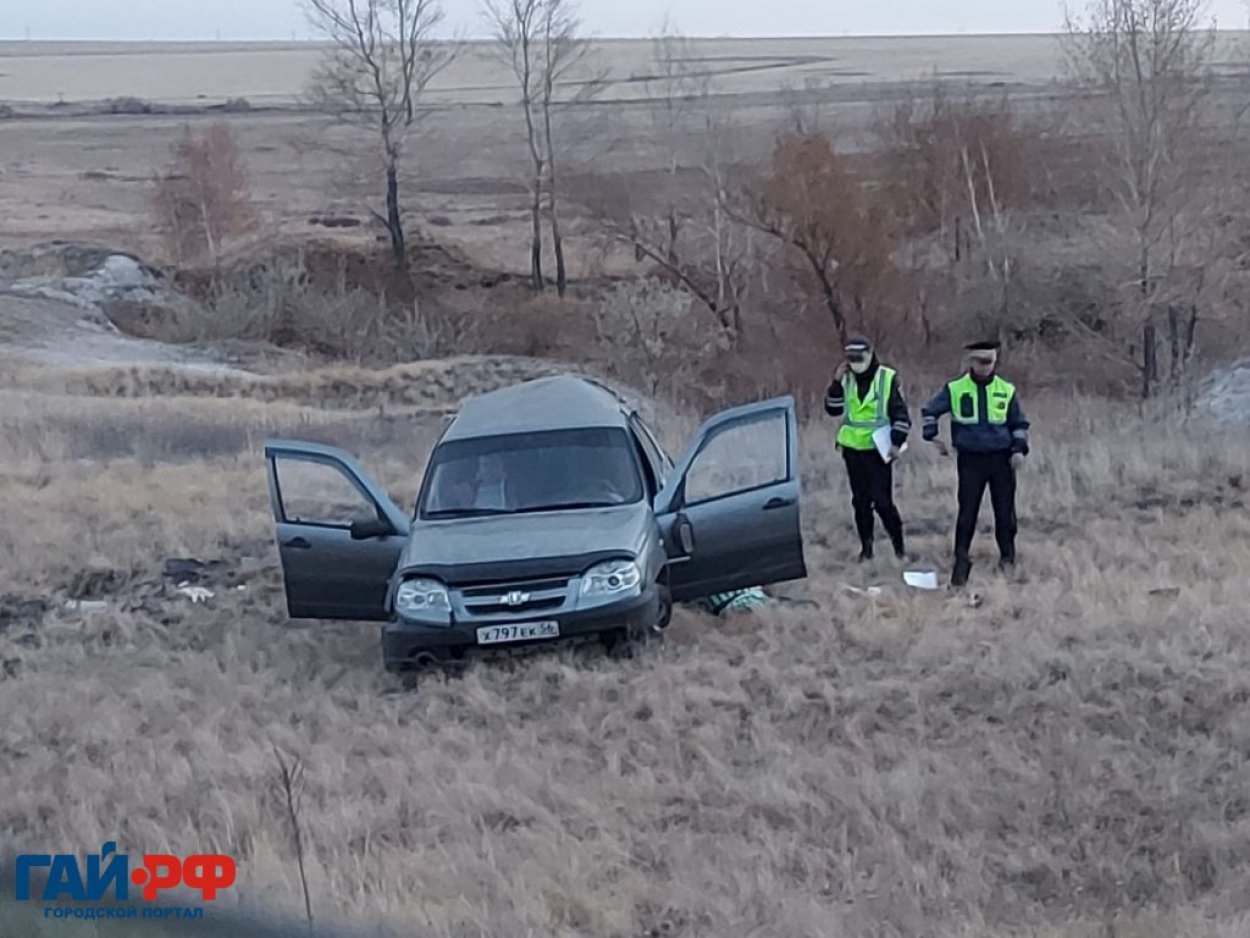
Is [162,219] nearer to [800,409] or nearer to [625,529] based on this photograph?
[800,409]

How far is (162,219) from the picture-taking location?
5238 centimetres

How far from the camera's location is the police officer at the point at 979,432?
10.1 metres

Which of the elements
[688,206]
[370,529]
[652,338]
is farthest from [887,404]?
[688,206]

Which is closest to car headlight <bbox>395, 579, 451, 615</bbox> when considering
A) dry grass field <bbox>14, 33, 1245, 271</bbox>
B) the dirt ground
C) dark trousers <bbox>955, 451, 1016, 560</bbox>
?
dark trousers <bbox>955, 451, 1016, 560</bbox>

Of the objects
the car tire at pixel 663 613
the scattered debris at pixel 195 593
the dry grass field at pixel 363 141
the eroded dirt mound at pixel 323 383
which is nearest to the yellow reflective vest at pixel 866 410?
the car tire at pixel 663 613

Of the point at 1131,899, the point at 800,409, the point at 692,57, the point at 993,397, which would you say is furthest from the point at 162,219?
the point at 1131,899

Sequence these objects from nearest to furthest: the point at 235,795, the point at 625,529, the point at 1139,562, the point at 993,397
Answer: the point at 235,795 < the point at 625,529 < the point at 993,397 < the point at 1139,562

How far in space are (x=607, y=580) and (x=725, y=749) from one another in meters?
1.58

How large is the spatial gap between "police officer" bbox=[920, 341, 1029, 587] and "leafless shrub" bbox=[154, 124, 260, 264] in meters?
42.3

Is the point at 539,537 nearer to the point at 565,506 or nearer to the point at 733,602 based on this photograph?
the point at 565,506

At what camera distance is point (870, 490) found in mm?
11125

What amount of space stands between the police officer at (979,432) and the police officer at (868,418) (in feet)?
1.45

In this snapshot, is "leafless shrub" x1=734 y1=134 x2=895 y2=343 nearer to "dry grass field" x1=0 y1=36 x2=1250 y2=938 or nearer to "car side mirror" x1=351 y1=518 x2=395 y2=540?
"dry grass field" x1=0 y1=36 x2=1250 y2=938

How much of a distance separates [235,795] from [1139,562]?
655cm
